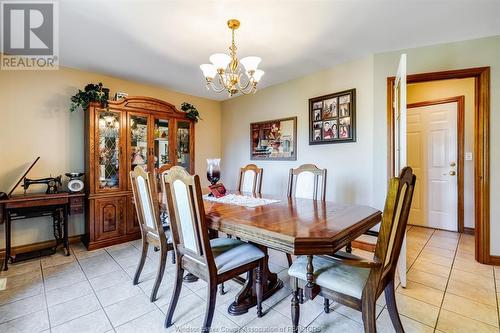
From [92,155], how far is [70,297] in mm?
1633

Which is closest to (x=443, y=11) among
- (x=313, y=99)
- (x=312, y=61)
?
(x=312, y=61)

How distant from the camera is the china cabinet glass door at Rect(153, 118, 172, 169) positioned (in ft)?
11.8

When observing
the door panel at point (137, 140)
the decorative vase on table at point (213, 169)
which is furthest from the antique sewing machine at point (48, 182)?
the decorative vase on table at point (213, 169)

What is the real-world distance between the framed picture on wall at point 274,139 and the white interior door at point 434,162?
5.78 ft

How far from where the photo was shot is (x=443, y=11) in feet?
6.66

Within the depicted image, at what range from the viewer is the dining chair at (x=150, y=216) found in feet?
6.17

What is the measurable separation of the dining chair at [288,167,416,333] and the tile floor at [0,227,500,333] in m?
0.40

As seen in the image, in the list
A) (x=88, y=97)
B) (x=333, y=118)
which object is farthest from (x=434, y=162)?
(x=88, y=97)

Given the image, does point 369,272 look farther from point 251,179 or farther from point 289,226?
point 251,179

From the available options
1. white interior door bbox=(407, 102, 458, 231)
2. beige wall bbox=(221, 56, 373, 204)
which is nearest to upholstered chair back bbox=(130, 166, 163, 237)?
beige wall bbox=(221, 56, 373, 204)

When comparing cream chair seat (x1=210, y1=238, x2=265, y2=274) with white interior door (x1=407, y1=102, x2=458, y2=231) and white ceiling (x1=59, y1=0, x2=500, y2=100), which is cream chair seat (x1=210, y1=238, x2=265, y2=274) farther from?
white interior door (x1=407, y1=102, x2=458, y2=231)

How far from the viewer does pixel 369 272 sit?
50.4 inches

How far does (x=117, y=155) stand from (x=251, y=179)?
179 centimetres

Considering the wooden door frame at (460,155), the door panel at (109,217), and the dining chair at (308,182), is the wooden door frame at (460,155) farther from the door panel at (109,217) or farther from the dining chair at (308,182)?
the door panel at (109,217)
